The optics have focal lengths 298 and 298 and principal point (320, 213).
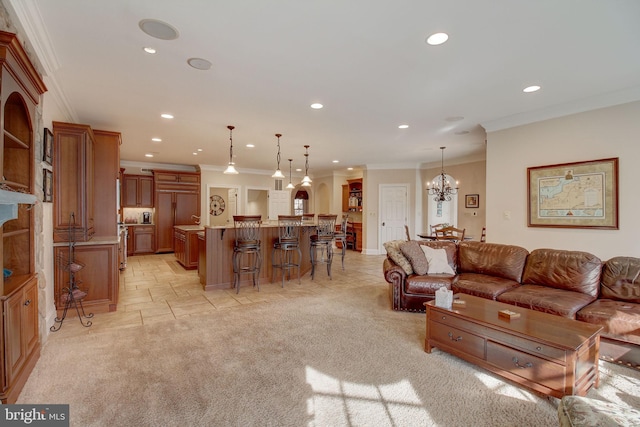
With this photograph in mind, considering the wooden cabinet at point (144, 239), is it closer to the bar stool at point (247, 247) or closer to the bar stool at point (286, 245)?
the bar stool at point (247, 247)

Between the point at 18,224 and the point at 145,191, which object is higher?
the point at 145,191

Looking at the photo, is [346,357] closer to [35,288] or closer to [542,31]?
[35,288]

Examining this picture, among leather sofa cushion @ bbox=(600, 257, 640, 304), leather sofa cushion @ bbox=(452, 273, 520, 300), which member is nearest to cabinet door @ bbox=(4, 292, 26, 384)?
leather sofa cushion @ bbox=(452, 273, 520, 300)

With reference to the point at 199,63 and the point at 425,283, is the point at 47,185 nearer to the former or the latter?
the point at 199,63

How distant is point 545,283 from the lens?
11.2 feet

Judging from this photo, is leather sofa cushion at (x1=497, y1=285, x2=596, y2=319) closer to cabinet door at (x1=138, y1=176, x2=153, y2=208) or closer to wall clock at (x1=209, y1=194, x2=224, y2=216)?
cabinet door at (x1=138, y1=176, x2=153, y2=208)

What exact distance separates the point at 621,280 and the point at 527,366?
183 centimetres

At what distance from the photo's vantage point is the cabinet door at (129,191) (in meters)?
8.31

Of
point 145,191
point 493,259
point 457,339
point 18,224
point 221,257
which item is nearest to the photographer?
point 18,224

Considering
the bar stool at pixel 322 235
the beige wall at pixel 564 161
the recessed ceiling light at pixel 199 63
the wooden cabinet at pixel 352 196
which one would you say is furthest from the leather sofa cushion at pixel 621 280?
the wooden cabinet at pixel 352 196

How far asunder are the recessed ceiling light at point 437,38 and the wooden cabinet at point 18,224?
2.88 m

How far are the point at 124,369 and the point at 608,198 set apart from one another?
18.0ft

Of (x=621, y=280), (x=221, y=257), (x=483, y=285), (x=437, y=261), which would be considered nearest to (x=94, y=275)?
(x=221, y=257)

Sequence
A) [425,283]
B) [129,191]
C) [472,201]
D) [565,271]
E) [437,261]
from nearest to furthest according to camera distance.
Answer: [565,271] → [425,283] → [437,261] → [472,201] → [129,191]
